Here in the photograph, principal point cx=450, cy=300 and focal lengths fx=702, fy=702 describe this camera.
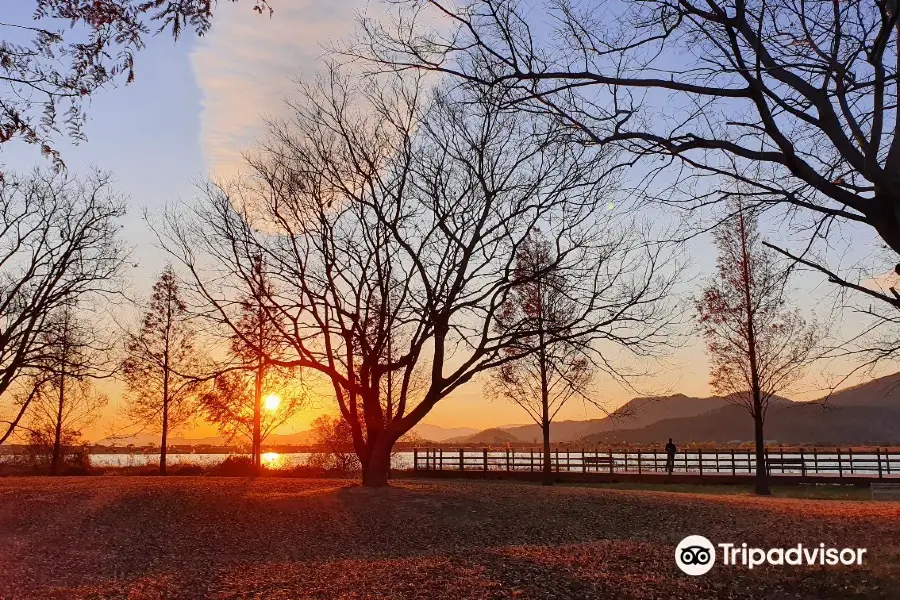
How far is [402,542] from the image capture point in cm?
1162

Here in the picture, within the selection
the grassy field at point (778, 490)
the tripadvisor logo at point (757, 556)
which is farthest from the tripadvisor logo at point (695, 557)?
the grassy field at point (778, 490)

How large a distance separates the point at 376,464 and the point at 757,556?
10.4m

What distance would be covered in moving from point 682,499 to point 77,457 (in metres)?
28.2

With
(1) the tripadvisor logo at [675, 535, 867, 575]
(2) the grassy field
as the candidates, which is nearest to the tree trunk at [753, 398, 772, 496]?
(2) the grassy field

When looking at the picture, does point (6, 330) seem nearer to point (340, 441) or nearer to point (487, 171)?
point (340, 441)

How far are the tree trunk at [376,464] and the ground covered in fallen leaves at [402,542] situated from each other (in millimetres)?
532

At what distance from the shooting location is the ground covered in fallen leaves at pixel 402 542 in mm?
7637

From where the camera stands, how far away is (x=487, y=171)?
54.4ft

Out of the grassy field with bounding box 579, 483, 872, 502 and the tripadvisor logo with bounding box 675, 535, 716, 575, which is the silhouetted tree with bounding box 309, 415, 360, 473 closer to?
the grassy field with bounding box 579, 483, 872, 502

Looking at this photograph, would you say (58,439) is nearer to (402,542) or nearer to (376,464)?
(376,464)

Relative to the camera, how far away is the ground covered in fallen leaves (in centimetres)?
764

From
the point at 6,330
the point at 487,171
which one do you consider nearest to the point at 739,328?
the point at 487,171

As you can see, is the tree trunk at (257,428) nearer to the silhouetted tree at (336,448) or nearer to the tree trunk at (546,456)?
the silhouetted tree at (336,448)

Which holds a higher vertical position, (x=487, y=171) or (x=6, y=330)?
(x=487, y=171)
